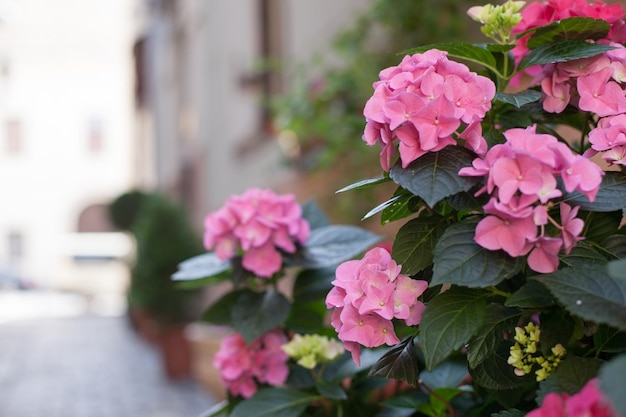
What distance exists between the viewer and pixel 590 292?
74cm

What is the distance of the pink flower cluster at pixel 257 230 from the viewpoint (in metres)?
1.42

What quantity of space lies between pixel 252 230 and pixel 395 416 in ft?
1.24

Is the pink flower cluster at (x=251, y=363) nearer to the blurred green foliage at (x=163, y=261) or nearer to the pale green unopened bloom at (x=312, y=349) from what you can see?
the pale green unopened bloom at (x=312, y=349)

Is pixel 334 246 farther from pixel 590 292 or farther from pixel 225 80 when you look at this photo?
pixel 225 80

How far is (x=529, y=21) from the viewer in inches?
45.9

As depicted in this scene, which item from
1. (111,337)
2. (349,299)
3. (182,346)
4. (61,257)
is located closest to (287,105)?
(182,346)

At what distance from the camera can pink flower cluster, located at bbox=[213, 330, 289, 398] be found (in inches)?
55.2

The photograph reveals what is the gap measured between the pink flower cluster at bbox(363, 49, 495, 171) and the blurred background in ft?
3.29

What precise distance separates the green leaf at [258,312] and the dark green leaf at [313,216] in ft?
0.60

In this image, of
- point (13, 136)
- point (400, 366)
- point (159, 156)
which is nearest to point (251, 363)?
point (400, 366)

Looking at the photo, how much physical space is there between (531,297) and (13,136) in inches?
986

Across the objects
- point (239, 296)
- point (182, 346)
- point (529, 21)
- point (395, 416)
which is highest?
point (529, 21)

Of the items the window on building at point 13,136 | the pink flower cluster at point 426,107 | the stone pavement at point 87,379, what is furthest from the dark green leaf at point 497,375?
the window on building at point 13,136

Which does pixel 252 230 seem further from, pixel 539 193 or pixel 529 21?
pixel 539 193
